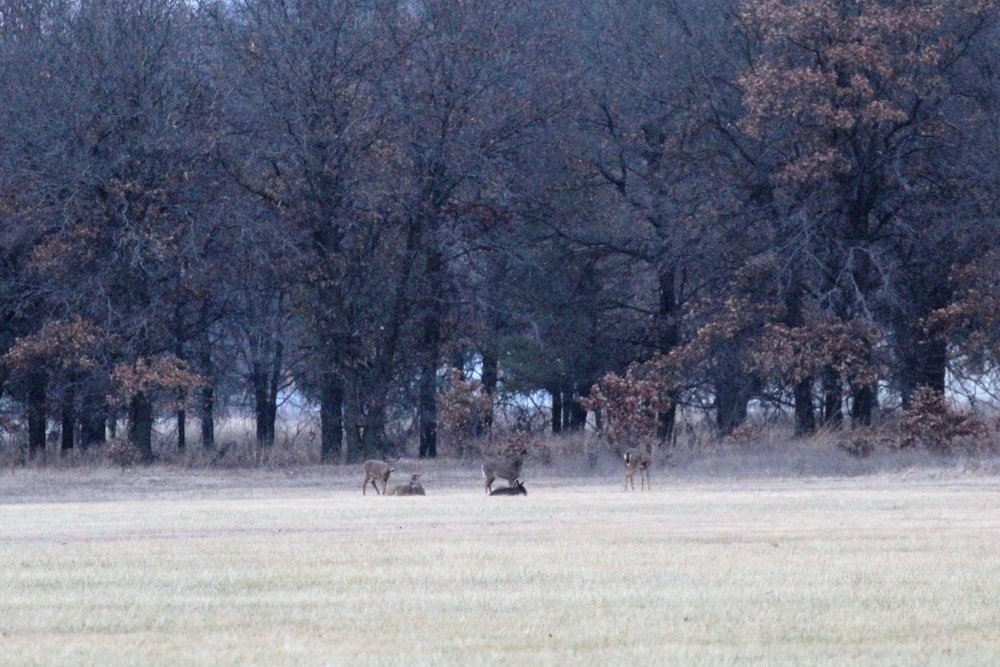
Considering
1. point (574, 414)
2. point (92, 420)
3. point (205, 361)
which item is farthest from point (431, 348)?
point (92, 420)

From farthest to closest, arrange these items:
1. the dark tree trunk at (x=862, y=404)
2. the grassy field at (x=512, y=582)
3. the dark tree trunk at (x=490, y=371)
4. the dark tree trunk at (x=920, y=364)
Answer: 1. the dark tree trunk at (x=490, y=371)
2. the dark tree trunk at (x=862, y=404)
3. the dark tree trunk at (x=920, y=364)
4. the grassy field at (x=512, y=582)

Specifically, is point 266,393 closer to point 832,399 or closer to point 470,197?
point 470,197

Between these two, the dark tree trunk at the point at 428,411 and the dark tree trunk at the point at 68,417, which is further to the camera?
the dark tree trunk at the point at 428,411

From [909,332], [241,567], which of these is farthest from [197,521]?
[909,332]

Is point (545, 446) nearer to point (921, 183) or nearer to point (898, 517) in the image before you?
point (921, 183)

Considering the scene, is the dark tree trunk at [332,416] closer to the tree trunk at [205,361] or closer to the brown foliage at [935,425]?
the tree trunk at [205,361]

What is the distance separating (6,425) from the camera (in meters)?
36.2

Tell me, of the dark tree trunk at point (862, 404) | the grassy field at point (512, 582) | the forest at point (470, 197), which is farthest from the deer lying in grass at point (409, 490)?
the dark tree trunk at point (862, 404)

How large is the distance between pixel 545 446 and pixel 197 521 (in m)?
15.2

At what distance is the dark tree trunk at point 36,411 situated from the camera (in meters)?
36.2

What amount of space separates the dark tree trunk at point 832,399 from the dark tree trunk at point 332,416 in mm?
11311

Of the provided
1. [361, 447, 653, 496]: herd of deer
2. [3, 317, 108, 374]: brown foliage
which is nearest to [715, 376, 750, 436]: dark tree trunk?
[361, 447, 653, 496]: herd of deer

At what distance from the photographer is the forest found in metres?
32.7

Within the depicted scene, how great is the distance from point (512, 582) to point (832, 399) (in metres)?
25.1
